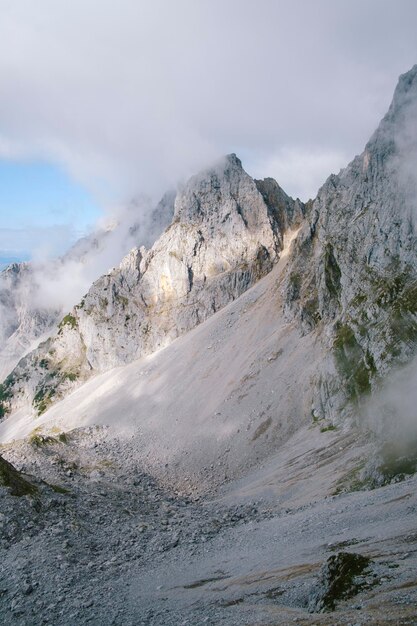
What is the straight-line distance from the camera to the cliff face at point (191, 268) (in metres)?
157

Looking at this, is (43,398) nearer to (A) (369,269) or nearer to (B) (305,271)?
(B) (305,271)

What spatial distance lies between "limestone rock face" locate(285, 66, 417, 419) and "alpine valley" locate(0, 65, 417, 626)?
0.36 m

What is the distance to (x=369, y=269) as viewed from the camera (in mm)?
81125

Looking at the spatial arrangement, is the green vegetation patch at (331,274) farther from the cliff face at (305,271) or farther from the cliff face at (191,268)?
the cliff face at (191,268)

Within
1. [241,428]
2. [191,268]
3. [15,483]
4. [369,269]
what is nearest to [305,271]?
[369,269]

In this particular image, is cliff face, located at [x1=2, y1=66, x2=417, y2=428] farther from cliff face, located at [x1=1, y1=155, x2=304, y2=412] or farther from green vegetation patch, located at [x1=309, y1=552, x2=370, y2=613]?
green vegetation patch, located at [x1=309, y1=552, x2=370, y2=613]

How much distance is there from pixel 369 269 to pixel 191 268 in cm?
8962

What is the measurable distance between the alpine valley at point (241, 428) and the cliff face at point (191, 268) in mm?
697

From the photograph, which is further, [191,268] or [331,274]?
[191,268]

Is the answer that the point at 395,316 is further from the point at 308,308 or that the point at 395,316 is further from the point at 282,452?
the point at 308,308

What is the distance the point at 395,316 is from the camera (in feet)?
219

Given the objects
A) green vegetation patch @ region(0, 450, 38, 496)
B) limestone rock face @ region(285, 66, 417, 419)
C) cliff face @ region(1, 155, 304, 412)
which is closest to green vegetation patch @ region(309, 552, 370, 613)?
green vegetation patch @ region(0, 450, 38, 496)

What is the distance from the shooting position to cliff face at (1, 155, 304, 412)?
15725cm

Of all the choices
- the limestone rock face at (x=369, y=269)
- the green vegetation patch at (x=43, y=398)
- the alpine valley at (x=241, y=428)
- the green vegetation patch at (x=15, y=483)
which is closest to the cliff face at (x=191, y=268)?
the alpine valley at (x=241, y=428)
